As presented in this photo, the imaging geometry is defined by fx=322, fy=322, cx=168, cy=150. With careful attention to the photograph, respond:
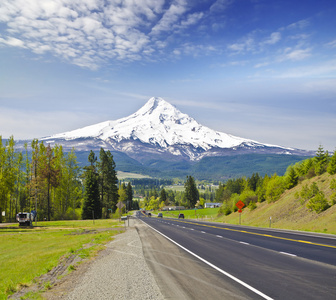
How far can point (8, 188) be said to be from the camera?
170 ft

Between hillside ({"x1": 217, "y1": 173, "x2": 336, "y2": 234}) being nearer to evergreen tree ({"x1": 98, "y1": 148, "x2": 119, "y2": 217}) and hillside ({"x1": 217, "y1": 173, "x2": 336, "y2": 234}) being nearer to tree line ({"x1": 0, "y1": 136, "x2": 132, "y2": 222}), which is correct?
tree line ({"x1": 0, "y1": 136, "x2": 132, "y2": 222})

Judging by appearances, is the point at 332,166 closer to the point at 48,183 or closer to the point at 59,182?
the point at 48,183

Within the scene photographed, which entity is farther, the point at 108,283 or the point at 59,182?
the point at 59,182

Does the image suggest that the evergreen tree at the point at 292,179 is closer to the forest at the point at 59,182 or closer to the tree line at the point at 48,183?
the forest at the point at 59,182

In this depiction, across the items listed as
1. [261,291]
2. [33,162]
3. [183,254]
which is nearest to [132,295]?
[261,291]

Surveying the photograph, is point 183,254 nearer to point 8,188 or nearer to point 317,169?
point 317,169

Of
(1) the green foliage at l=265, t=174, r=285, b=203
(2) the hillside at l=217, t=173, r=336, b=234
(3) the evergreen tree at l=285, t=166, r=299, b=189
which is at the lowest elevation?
(2) the hillside at l=217, t=173, r=336, b=234

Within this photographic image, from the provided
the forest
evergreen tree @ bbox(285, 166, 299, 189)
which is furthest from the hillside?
the forest

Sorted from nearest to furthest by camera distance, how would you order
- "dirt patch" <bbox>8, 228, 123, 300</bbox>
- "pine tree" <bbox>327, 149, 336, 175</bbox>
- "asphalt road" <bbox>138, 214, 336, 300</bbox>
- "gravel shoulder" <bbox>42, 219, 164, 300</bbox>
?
1. "asphalt road" <bbox>138, 214, 336, 300</bbox>
2. "gravel shoulder" <bbox>42, 219, 164, 300</bbox>
3. "dirt patch" <bbox>8, 228, 123, 300</bbox>
4. "pine tree" <bbox>327, 149, 336, 175</bbox>

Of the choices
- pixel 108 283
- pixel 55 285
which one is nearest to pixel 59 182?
pixel 55 285

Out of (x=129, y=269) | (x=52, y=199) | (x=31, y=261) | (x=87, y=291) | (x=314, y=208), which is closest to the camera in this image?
(x=87, y=291)

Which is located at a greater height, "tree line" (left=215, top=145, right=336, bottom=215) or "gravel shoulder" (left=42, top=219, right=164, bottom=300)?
"tree line" (left=215, top=145, right=336, bottom=215)

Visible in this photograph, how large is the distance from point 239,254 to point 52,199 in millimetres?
65106

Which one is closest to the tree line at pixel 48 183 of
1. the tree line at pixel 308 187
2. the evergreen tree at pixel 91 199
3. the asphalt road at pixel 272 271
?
the evergreen tree at pixel 91 199
